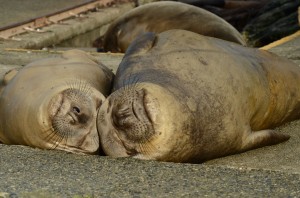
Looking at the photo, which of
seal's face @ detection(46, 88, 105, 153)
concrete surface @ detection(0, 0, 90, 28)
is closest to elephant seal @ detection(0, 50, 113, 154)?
seal's face @ detection(46, 88, 105, 153)

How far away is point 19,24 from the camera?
1175 cm

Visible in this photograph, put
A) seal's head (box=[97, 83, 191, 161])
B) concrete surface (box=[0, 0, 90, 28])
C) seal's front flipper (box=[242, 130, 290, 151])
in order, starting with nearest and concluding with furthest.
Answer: seal's head (box=[97, 83, 191, 161])
seal's front flipper (box=[242, 130, 290, 151])
concrete surface (box=[0, 0, 90, 28])

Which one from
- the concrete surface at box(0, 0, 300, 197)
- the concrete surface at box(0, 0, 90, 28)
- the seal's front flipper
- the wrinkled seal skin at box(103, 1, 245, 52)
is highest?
the concrete surface at box(0, 0, 300, 197)

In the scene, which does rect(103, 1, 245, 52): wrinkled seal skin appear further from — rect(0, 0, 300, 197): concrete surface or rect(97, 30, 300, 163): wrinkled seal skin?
rect(0, 0, 300, 197): concrete surface

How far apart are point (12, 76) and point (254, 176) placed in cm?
208

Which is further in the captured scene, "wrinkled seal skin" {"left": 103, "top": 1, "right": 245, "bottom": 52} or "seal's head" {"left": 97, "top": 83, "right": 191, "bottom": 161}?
"wrinkled seal skin" {"left": 103, "top": 1, "right": 245, "bottom": 52}

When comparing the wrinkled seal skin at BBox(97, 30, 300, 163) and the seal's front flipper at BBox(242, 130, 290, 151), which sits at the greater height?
the wrinkled seal skin at BBox(97, 30, 300, 163)

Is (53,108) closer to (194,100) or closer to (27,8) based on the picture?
(194,100)

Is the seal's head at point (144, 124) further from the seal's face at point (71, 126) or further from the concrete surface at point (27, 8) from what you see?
the concrete surface at point (27, 8)

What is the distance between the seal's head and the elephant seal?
171 mm

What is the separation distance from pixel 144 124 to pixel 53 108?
24.6 inches

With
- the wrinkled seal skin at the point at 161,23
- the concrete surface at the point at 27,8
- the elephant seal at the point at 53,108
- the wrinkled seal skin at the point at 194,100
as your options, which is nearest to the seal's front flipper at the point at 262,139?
the wrinkled seal skin at the point at 194,100

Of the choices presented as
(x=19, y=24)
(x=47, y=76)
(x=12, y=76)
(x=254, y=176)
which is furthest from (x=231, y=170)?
(x=19, y=24)

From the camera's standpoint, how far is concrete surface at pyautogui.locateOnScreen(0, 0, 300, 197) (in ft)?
15.9
